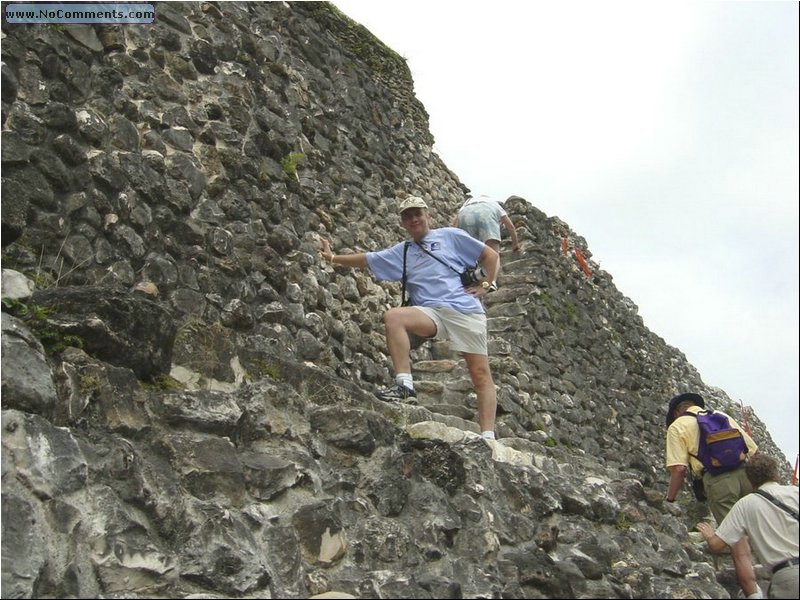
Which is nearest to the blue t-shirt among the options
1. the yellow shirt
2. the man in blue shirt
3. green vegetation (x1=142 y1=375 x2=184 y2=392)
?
the man in blue shirt

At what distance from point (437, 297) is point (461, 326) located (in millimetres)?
230

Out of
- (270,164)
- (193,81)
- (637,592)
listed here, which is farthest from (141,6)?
(637,592)

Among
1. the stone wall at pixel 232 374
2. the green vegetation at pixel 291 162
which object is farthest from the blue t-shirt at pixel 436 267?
the green vegetation at pixel 291 162

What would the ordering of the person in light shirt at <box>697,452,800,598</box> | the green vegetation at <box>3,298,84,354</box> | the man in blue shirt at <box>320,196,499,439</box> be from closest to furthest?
the green vegetation at <box>3,298,84,354</box> → the person in light shirt at <box>697,452,800,598</box> → the man in blue shirt at <box>320,196,499,439</box>

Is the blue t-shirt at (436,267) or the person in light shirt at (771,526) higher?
the blue t-shirt at (436,267)

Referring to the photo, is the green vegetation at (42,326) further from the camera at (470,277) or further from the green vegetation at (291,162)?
the green vegetation at (291,162)

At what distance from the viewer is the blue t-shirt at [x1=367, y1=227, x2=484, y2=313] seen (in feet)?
16.9

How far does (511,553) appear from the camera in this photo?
3590mm

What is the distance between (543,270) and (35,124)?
7034mm

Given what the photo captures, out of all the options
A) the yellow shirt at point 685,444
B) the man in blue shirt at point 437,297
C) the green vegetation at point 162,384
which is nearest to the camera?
the green vegetation at point 162,384

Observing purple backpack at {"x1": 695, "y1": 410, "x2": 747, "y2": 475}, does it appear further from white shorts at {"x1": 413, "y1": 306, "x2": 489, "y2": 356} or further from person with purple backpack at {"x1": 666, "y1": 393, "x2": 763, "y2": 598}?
white shorts at {"x1": 413, "y1": 306, "x2": 489, "y2": 356}

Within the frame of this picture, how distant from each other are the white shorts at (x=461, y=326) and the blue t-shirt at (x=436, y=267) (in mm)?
38

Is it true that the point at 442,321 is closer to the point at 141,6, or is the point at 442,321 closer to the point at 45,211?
the point at 45,211

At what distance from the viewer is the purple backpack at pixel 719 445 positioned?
5.25 meters
